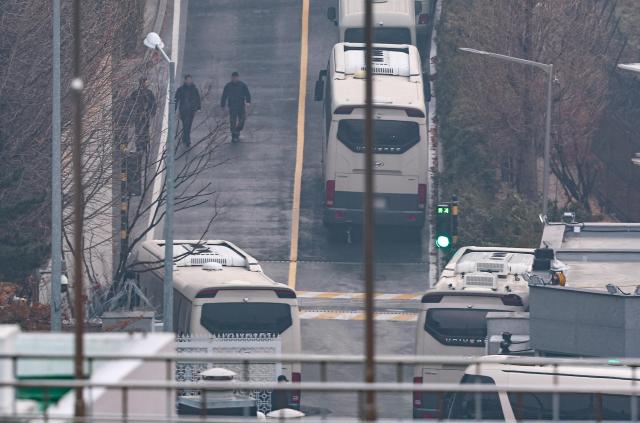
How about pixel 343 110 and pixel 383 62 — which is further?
pixel 383 62

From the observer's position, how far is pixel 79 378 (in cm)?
1190

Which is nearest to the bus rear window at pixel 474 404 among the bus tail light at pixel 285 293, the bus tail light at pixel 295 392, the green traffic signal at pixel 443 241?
the bus tail light at pixel 295 392

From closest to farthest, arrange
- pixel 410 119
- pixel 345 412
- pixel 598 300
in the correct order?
pixel 598 300 → pixel 345 412 → pixel 410 119

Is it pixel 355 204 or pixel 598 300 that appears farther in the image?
pixel 355 204

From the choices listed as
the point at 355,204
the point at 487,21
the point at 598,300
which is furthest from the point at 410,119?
the point at 598,300

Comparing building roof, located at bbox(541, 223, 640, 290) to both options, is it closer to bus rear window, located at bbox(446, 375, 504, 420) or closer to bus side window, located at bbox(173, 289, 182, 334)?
bus rear window, located at bbox(446, 375, 504, 420)

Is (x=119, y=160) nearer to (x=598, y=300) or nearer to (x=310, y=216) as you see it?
(x=310, y=216)

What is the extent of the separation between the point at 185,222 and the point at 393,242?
19.1ft

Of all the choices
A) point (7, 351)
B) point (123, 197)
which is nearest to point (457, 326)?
point (123, 197)

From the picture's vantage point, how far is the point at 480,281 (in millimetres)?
28172

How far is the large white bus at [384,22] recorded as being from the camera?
51.3m

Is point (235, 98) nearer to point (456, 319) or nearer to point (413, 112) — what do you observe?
point (413, 112)

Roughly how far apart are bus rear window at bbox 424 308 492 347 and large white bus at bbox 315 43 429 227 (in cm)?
1245

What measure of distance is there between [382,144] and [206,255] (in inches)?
356
